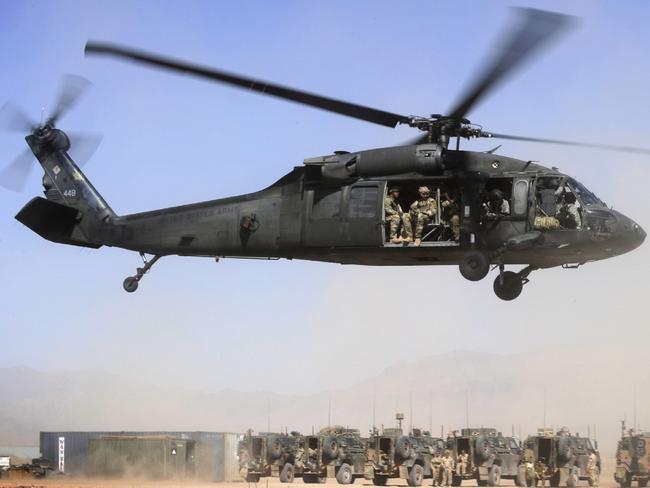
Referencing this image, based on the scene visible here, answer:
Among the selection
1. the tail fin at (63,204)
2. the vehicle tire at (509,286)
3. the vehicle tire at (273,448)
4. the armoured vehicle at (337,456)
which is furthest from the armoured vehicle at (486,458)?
the tail fin at (63,204)

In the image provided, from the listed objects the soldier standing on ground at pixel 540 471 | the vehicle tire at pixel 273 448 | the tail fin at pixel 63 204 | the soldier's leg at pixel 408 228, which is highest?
the tail fin at pixel 63 204

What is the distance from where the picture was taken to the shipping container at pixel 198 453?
35.9 meters

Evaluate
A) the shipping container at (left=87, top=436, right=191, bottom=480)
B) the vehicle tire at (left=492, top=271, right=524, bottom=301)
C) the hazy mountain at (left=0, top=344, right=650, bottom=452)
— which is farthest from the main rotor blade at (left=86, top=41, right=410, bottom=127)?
the hazy mountain at (left=0, top=344, right=650, bottom=452)

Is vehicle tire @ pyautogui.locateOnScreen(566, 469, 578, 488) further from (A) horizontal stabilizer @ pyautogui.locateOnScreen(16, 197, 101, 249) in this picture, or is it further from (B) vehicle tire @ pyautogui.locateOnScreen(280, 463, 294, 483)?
(A) horizontal stabilizer @ pyautogui.locateOnScreen(16, 197, 101, 249)

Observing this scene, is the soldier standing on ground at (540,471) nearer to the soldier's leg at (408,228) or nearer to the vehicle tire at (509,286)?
the vehicle tire at (509,286)

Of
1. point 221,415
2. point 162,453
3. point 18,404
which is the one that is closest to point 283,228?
point 162,453

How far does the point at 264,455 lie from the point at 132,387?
7634cm

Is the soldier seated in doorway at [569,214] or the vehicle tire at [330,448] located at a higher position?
the soldier seated in doorway at [569,214]

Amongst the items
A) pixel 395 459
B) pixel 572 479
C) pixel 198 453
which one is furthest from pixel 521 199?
pixel 198 453

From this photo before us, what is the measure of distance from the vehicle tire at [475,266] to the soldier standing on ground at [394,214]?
1.06 metres

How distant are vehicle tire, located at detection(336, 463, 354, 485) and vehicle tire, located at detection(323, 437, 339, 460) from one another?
41cm

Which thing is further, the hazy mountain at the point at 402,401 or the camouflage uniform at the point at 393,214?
the hazy mountain at the point at 402,401

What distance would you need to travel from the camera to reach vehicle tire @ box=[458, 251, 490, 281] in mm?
16406

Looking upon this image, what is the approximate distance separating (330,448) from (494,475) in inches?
183
